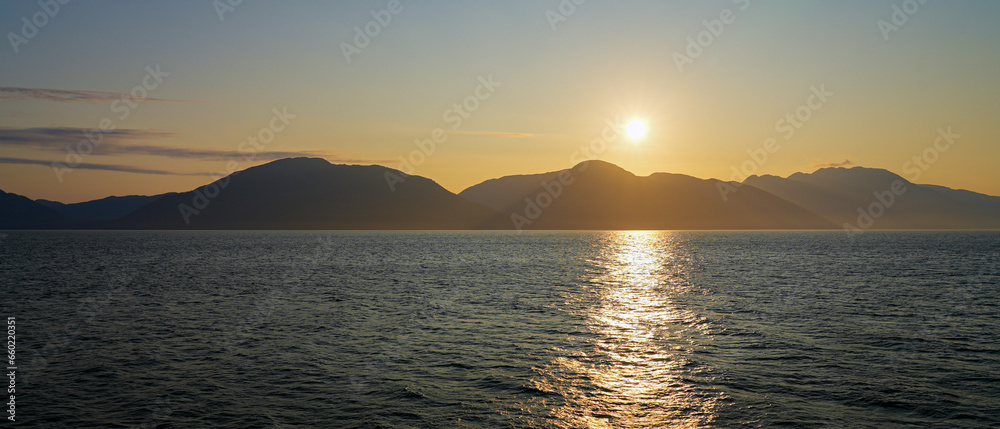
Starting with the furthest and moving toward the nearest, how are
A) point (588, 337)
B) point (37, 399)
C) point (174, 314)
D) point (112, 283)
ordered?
point (112, 283) < point (174, 314) < point (588, 337) < point (37, 399)

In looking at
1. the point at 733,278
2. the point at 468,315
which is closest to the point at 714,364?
the point at 468,315

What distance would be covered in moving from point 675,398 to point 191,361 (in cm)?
2642

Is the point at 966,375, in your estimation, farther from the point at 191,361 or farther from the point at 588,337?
the point at 191,361

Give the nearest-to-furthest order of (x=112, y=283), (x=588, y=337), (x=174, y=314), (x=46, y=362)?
(x=46, y=362)
(x=588, y=337)
(x=174, y=314)
(x=112, y=283)

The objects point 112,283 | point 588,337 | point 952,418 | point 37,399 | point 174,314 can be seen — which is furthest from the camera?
point 112,283

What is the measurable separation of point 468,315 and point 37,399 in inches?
1187

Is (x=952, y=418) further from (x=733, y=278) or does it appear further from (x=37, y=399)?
(x=733, y=278)

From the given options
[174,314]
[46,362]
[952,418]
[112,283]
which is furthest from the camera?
[112,283]

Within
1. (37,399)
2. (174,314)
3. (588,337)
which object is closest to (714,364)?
(588,337)

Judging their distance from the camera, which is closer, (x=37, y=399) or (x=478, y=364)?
(x=37, y=399)

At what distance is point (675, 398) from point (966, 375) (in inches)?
648

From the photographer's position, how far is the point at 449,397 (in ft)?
83.3

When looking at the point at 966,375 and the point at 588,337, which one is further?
the point at 588,337

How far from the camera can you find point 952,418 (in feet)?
74.1
